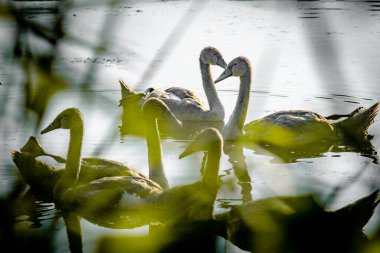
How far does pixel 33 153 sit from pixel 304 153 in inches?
127

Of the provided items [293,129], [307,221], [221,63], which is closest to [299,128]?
[293,129]

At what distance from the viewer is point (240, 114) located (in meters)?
9.77

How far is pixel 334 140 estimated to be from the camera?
9297 millimetres

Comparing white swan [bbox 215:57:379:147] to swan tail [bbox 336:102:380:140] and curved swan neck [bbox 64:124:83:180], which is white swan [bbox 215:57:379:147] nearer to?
swan tail [bbox 336:102:380:140]

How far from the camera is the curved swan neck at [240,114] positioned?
9.55m

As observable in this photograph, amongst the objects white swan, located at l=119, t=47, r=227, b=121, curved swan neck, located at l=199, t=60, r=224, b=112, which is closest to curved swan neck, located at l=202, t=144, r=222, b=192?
white swan, located at l=119, t=47, r=227, b=121

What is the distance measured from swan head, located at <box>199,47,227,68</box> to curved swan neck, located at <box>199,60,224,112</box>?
3.2 inches

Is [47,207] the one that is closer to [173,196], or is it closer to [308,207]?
[173,196]

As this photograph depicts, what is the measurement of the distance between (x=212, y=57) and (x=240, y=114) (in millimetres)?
2207

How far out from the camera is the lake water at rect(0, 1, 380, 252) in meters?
1.35

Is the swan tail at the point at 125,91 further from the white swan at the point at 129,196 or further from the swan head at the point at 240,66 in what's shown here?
the white swan at the point at 129,196

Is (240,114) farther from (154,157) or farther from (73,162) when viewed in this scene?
(73,162)

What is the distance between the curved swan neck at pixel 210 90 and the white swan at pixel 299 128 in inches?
48.7

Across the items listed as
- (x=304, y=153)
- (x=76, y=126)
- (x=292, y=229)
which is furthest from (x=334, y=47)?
(x=304, y=153)
